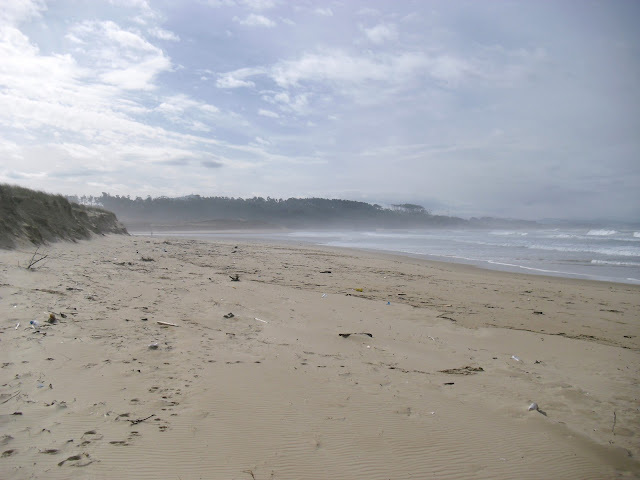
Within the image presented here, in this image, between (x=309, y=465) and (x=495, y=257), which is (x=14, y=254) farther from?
(x=495, y=257)

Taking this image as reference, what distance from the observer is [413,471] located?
266 cm

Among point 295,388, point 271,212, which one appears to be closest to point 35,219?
point 295,388

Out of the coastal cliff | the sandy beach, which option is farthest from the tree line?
the sandy beach

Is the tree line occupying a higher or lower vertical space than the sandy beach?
higher

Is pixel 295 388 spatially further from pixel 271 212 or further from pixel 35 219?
pixel 271 212

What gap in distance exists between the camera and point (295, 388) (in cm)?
367

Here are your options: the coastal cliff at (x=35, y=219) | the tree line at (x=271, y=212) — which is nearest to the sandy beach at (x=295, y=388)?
the coastal cliff at (x=35, y=219)

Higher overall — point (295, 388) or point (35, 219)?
point (35, 219)

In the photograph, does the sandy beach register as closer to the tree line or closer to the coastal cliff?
the coastal cliff

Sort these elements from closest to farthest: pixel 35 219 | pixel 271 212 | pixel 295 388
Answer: pixel 295 388
pixel 35 219
pixel 271 212

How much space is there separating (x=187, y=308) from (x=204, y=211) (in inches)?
3624

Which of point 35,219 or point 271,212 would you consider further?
point 271,212

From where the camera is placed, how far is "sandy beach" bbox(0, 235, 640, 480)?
2.59m

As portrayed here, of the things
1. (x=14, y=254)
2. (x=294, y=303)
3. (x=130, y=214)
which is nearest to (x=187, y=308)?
(x=294, y=303)
